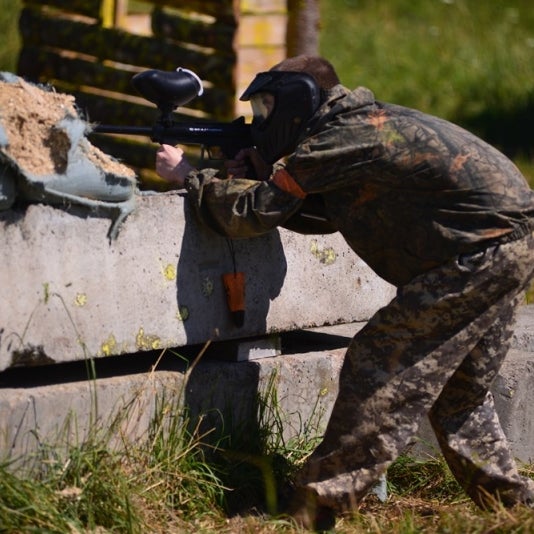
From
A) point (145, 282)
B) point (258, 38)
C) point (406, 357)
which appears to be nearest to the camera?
point (406, 357)

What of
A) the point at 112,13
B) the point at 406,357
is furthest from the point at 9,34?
the point at 406,357

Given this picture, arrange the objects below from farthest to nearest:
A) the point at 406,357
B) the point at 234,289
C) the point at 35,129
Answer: the point at 234,289 < the point at 406,357 < the point at 35,129

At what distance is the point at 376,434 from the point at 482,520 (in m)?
0.44

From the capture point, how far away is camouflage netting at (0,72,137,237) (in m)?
3.94

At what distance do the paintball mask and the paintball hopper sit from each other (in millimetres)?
266

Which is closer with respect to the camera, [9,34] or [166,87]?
[166,87]

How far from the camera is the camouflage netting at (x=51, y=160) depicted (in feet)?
12.9

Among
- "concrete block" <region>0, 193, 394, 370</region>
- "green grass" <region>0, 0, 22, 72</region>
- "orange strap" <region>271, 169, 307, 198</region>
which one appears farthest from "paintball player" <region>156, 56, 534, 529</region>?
"green grass" <region>0, 0, 22, 72</region>

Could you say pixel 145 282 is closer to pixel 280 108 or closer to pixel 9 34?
pixel 280 108

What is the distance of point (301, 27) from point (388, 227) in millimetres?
4535

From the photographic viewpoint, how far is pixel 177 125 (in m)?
4.55

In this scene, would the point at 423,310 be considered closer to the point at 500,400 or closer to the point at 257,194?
the point at 257,194

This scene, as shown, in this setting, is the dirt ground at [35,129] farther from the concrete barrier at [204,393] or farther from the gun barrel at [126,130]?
the concrete barrier at [204,393]

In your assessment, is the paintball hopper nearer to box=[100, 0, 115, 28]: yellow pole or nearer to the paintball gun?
the paintball gun
